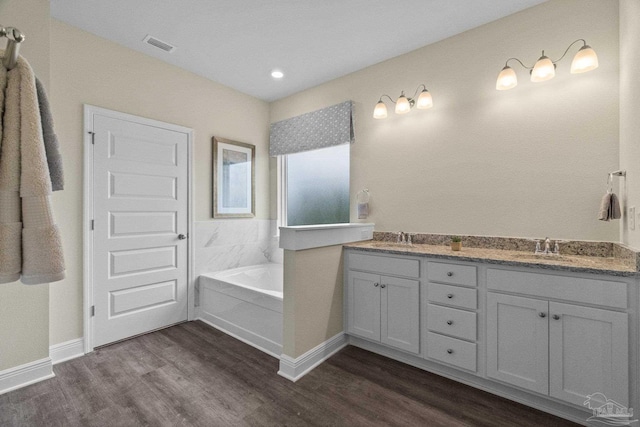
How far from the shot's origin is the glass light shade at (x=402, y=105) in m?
2.71

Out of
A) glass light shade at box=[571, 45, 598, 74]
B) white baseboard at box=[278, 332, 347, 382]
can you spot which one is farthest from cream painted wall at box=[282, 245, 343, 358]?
glass light shade at box=[571, 45, 598, 74]

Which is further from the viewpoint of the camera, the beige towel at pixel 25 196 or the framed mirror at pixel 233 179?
the framed mirror at pixel 233 179

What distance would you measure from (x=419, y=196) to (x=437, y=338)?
49.5 inches

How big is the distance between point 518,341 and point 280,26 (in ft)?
9.37

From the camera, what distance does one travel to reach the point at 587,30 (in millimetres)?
2041

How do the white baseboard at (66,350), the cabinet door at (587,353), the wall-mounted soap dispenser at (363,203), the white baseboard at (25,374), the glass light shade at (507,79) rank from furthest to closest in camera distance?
1. the wall-mounted soap dispenser at (363,203)
2. the white baseboard at (66,350)
3. the glass light shade at (507,79)
4. the white baseboard at (25,374)
5. the cabinet door at (587,353)

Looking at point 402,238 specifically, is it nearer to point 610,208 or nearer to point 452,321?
point 452,321

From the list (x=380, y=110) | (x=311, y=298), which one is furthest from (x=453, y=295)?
(x=380, y=110)

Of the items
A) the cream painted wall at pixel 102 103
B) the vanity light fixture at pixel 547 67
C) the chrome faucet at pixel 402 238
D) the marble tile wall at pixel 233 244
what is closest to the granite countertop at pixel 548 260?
the chrome faucet at pixel 402 238

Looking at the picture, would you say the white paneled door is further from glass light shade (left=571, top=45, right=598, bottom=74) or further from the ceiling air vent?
glass light shade (left=571, top=45, right=598, bottom=74)

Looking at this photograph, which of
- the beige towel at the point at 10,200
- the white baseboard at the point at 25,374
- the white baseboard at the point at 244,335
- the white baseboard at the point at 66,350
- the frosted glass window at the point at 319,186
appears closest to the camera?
the beige towel at the point at 10,200

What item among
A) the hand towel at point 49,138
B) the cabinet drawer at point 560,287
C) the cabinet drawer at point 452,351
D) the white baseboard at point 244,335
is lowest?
the white baseboard at point 244,335

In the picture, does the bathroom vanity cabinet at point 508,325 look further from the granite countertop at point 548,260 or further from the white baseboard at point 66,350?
the white baseboard at point 66,350

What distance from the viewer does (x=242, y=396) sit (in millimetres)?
1880
